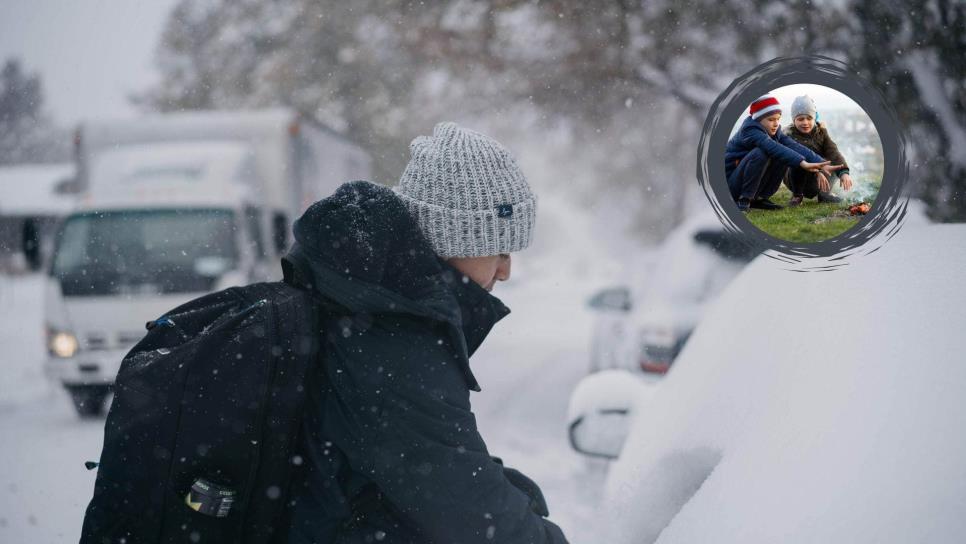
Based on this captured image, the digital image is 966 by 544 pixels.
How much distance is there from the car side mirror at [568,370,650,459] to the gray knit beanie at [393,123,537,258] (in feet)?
Result: 2.74

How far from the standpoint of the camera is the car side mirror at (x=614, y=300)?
19.4 feet

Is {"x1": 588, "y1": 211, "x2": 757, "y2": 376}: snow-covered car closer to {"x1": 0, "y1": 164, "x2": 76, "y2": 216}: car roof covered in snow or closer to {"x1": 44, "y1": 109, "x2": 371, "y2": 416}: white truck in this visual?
{"x1": 44, "y1": 109, "x2": 371, "y2": 416}: white truck

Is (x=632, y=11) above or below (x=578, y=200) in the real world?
above

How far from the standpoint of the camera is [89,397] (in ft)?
24.5

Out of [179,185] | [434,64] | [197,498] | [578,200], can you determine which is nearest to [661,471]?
[197,498]

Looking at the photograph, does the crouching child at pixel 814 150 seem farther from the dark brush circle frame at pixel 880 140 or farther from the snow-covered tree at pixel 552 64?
the snow-covered tree at pixel 552 64

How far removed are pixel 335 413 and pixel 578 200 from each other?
62.4 feet

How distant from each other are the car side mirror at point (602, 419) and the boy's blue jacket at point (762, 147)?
1101 mm

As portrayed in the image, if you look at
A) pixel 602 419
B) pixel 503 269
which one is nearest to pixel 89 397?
pixel 602 419

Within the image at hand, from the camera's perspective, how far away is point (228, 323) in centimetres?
147

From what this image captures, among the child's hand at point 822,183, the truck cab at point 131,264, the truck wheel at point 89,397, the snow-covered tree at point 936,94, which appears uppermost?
the snow-covered tree at point 936,94

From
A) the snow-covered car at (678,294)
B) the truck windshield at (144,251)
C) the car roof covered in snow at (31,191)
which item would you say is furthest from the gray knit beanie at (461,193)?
the car roof covered in snow at (31,191)

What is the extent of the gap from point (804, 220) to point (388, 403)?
2.69ft

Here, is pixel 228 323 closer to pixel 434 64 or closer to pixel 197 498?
pixel 197 498
